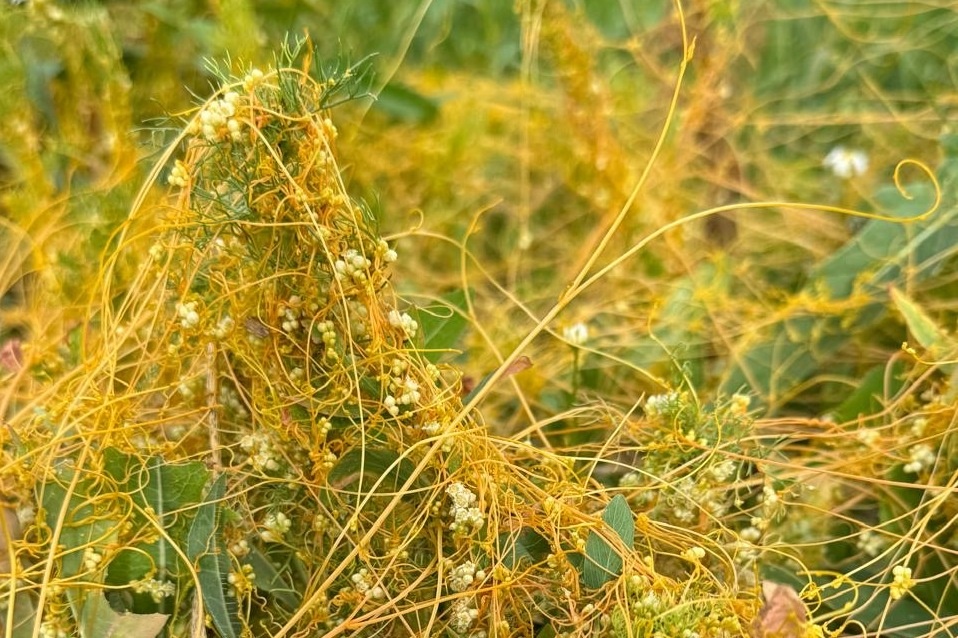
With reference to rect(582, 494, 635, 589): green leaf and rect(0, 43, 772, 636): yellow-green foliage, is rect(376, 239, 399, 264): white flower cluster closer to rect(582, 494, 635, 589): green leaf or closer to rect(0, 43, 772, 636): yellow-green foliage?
rect(0, 43, 772, 636): yellow-green foliage

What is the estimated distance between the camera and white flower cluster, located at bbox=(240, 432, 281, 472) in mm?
854

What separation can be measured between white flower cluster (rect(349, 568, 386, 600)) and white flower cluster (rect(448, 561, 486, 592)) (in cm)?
6

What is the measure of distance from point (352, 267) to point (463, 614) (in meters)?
0.31

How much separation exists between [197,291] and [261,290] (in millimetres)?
93

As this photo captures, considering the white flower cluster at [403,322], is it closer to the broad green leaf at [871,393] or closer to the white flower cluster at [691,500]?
the white flower cluster at [691,500]

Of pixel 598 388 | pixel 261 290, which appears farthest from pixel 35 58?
pixel 598 388

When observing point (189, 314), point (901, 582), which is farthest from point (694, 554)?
point (189, 314)

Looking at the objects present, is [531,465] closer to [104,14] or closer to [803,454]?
[803,454]

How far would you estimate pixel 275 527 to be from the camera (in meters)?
0.84

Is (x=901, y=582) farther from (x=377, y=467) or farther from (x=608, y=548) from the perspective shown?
(x=377, y=467)

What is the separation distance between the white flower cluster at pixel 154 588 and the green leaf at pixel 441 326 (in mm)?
313

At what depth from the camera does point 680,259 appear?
4.25ft

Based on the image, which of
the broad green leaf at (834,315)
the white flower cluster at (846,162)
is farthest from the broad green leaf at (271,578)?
the white flower cluster at (846,162)

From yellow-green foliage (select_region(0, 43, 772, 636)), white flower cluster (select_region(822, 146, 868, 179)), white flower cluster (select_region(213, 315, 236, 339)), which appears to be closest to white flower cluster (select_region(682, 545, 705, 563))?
yellow-green foliage (select_region(0, 43, 772, 636))
